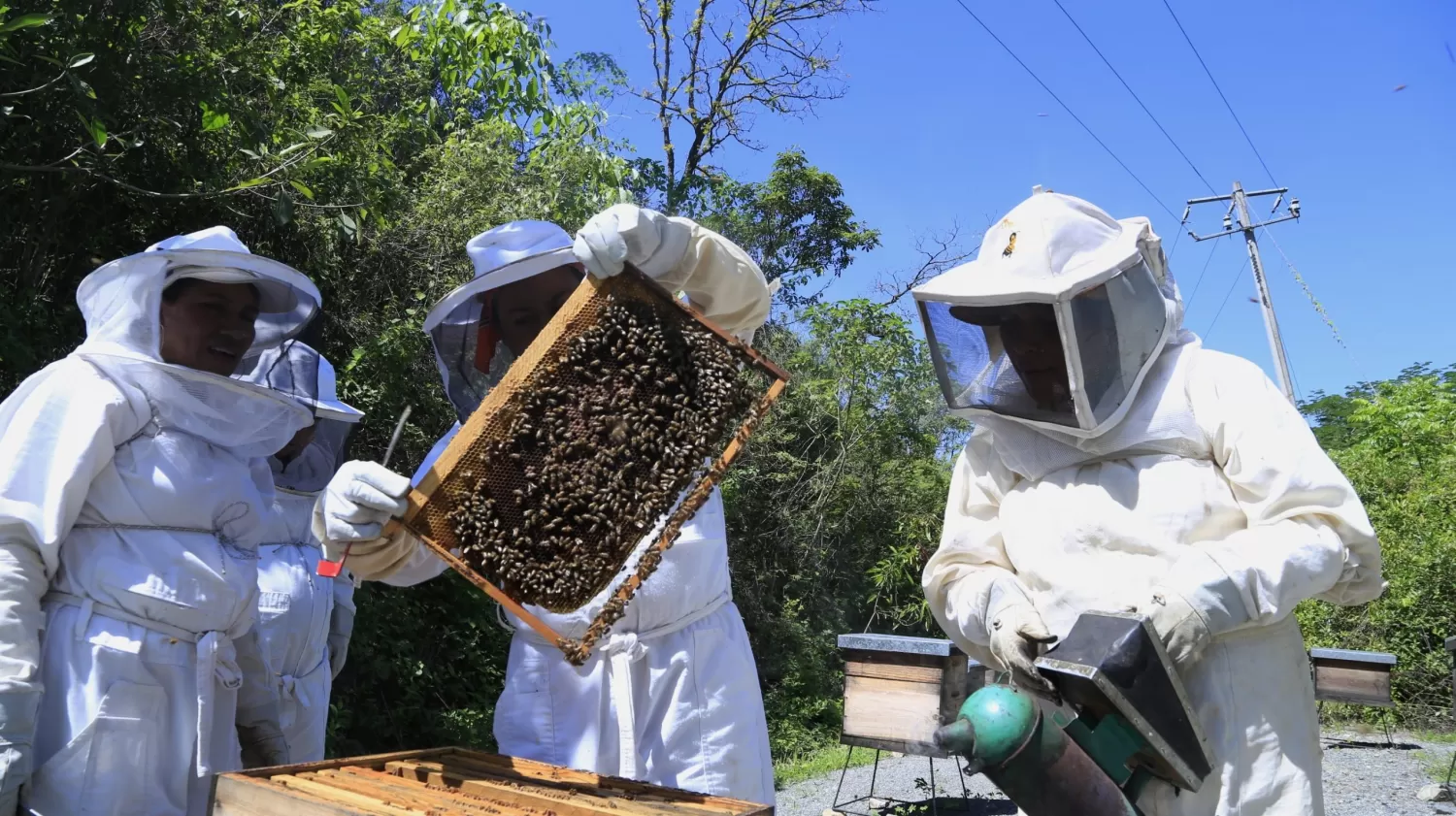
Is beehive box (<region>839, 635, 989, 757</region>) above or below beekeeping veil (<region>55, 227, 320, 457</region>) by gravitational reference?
below

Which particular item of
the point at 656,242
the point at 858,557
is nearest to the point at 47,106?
the point at 656,242

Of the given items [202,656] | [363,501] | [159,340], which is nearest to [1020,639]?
[363,501]

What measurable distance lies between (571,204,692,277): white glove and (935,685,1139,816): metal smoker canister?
1174 mm

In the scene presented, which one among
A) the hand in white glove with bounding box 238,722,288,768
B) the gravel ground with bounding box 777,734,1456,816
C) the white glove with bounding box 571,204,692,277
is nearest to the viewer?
the white glove with bounding box 571,204,692,277

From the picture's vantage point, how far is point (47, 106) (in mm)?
5168

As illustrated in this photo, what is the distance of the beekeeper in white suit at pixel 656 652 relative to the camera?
2.66 m

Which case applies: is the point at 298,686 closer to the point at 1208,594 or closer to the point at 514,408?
the point at 514,408

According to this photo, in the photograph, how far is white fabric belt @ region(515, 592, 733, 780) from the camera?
2650 millimetres

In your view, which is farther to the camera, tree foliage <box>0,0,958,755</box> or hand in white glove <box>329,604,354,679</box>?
tree foliage <box>0,0,958,755</box>

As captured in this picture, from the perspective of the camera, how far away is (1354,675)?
10203mm

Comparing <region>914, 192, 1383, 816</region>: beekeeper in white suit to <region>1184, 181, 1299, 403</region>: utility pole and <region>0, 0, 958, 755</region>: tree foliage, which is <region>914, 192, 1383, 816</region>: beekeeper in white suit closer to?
<region>0, 0, 958, 755</region>: tree foliage

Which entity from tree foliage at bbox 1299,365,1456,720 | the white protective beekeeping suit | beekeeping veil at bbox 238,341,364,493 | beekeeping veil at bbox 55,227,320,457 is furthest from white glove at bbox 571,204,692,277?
tree foliage at bbox 1299,365,1456,720

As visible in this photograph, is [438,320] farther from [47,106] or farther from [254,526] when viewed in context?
[47,106]

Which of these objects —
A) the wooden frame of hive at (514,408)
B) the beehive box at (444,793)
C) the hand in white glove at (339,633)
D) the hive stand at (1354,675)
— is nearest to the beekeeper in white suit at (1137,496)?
the wooden frame of hive at (514,408)
